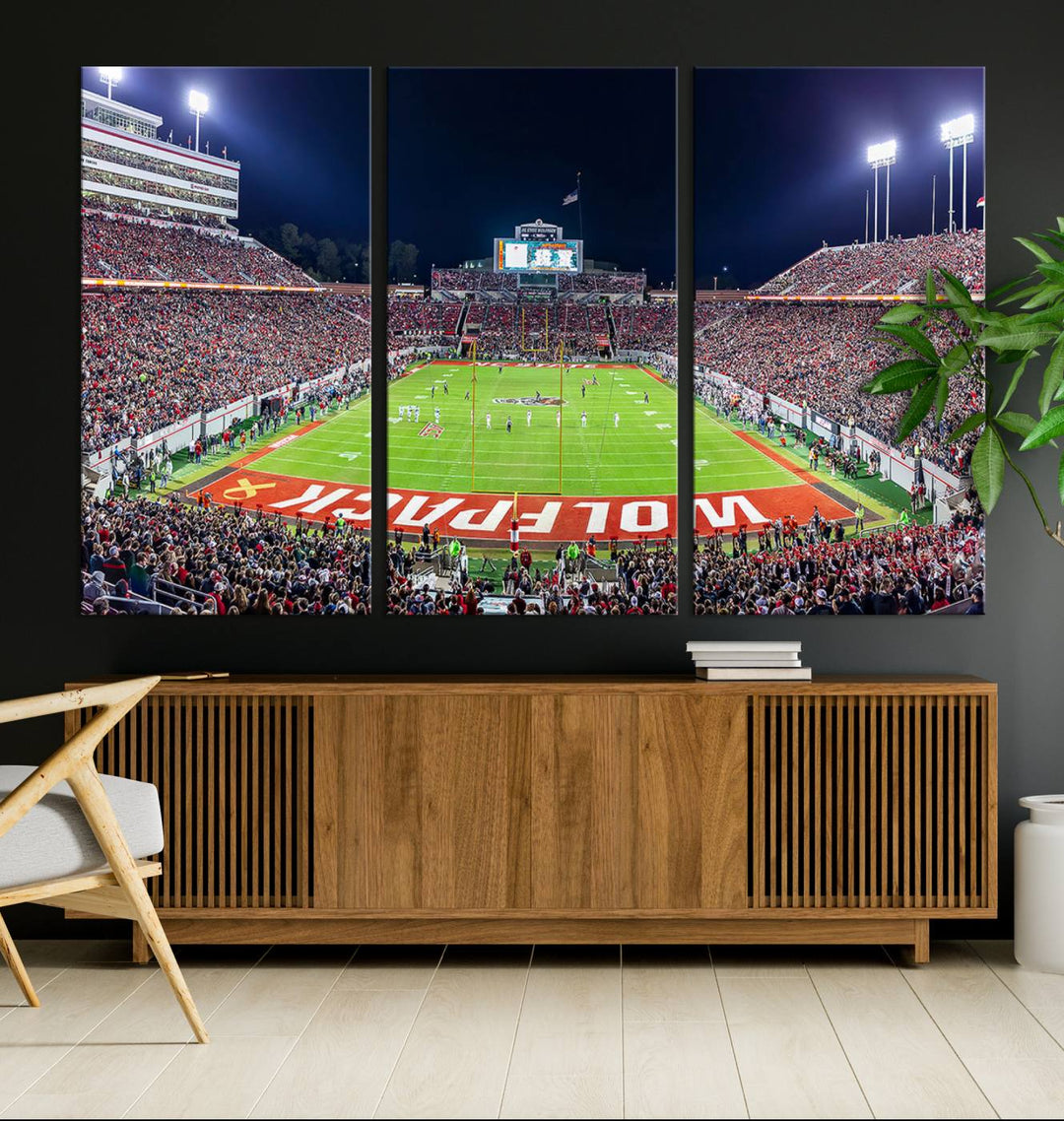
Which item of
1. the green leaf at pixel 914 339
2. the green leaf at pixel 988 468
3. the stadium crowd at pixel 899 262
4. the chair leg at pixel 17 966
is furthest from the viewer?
the stadium crowd at pixel 899 262

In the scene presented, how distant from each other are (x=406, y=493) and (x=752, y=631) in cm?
117

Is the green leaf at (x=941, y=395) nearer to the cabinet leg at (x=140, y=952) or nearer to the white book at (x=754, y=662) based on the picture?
the white book at (x=754, y=662)

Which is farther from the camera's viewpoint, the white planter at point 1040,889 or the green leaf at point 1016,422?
the green leaf at point 1016,422

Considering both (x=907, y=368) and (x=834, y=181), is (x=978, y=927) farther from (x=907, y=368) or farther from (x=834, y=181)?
(x=834, y=181)

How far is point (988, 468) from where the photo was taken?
3.48 meters

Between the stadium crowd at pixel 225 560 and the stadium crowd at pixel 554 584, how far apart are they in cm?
14

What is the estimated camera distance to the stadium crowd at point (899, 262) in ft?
12.2

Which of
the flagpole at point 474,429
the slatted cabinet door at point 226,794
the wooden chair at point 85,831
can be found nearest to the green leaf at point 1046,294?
the flagpole at point 474,429

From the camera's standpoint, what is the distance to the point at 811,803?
11.1 feet

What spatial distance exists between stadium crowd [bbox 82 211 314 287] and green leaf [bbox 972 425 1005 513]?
2097 mm

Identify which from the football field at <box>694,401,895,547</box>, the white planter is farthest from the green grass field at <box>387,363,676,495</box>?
the white planter

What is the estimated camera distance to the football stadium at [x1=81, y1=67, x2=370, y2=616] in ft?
12.3

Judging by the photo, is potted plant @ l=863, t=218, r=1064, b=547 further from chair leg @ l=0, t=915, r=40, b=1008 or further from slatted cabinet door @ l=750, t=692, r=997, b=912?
chair leg @ l=0, t=915, r=40, b=1008

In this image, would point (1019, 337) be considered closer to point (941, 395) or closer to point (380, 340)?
point (941, 395)
